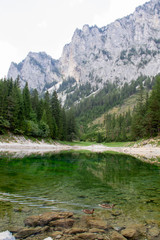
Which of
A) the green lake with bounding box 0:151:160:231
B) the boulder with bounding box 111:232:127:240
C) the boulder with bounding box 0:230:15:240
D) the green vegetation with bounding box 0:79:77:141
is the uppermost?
the green vegetation with bounding box 0:79:77:141

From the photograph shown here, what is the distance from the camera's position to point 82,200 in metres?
9.34

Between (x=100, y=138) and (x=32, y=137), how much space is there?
2803 inches

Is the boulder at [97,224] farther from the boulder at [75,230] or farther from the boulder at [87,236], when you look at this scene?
the boulder at [87,236]

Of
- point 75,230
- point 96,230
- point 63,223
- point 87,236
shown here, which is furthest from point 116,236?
point 63,223

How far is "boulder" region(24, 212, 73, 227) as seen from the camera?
21.1ft

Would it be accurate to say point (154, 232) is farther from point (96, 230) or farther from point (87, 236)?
point (87, 236)

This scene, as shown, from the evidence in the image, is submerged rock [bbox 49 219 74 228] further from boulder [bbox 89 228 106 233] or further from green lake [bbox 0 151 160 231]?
green lake [bbox 0 151 160 231]

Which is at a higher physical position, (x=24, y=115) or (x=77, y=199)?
(x=24, y=115)

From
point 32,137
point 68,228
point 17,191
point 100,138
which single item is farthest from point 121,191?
point 100,138

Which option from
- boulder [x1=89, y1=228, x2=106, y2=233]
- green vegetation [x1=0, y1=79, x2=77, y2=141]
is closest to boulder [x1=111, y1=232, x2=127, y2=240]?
boulder [x1=89, y1=228, x2=106, y2=233]

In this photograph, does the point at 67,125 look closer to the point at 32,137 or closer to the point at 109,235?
the point at 32,137

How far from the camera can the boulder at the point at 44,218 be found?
6.42m

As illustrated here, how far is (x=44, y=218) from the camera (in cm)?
666

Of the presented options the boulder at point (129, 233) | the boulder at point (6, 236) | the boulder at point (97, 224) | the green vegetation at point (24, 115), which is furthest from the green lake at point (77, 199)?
the green vegetation at point (24, 115)
